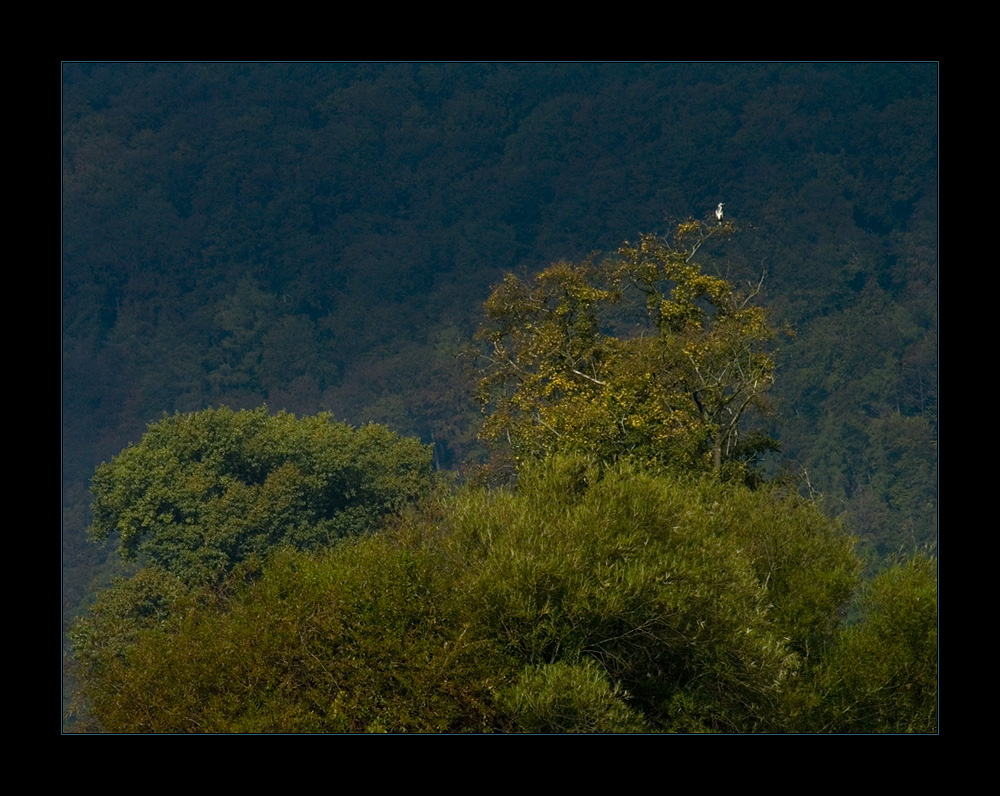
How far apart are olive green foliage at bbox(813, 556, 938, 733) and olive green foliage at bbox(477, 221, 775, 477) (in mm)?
11072

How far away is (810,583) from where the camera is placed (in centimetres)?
3516

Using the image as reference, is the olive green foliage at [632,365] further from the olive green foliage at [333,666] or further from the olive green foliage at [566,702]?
the olive green foliage at [566,702]

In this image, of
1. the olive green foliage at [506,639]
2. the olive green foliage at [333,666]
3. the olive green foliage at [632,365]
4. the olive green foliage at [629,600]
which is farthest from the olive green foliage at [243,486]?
the olive green foliage at [629,600]

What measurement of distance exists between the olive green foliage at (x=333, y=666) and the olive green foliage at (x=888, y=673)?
25.9ft

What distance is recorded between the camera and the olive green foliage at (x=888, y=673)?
31391 mm

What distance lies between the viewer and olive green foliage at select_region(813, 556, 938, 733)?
3139cm

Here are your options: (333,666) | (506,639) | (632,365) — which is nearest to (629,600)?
(506,639)

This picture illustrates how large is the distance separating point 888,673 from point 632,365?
15511 millimetres

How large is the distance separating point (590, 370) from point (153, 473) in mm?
37520

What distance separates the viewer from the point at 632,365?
147 feet

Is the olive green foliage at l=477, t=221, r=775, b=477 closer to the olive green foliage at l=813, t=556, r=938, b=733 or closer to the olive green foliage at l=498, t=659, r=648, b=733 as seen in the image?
the olive green foliage at l=813, t=556, r=938, b=733

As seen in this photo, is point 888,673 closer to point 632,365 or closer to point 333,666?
point 333,666
